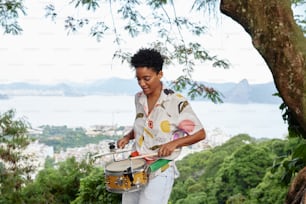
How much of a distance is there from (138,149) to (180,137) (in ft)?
0.58

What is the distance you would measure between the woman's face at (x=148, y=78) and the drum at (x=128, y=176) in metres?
0.26

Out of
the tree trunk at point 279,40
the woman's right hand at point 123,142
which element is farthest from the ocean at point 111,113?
the tree trunk at point 279,40

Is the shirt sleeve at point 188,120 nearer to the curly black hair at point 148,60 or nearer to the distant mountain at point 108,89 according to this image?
the curly black hair at point 148,60

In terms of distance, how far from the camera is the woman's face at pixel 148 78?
170 centimetres

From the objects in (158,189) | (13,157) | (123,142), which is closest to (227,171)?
(13,157)

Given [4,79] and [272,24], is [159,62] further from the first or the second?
[4,79]

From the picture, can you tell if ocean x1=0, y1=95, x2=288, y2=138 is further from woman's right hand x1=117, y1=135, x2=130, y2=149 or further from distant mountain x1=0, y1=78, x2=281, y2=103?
woman's right hand x1=117, y1=135, x2=130, y2=149

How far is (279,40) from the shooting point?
1.49 metres

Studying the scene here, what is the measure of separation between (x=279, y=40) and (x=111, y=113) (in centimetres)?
312

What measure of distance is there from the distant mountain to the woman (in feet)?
7.90

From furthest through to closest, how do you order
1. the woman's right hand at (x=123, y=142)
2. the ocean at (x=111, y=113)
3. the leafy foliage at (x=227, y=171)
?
the leafy foliage at (x=227, y=171) → the ocean at (x=111, y=113) → the woman's right hand at (x=123, y=142)

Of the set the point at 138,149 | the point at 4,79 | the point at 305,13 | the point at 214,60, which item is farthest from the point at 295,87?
the point at 4,79

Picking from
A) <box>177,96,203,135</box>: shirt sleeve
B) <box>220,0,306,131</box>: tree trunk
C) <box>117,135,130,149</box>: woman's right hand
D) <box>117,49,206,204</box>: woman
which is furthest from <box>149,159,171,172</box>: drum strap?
<box>220,0,306,131</box>: tree trunk

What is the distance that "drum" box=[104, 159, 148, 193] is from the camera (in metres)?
1.65
